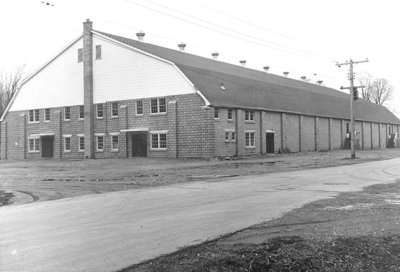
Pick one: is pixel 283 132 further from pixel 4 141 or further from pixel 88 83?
pixel 4 141

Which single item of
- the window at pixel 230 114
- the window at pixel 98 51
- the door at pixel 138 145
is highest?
the window at pixel 98 51

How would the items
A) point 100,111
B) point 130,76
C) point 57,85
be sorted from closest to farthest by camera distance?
1. point 130,76
2. point 100,111
3. point 57,85

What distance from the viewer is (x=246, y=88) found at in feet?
153

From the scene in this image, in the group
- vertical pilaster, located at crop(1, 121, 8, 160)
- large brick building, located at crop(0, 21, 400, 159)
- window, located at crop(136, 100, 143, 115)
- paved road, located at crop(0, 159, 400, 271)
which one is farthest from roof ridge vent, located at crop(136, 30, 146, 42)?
paved road, located at crop(0, 159, 400, 271)

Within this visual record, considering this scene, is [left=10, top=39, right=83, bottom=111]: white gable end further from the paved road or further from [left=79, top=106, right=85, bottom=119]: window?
the paved road

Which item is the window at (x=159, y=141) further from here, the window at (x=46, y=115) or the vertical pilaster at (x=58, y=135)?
the window at (x=46, y=115)

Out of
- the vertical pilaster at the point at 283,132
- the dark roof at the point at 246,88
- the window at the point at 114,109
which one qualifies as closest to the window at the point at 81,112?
the window at the point at 114,109

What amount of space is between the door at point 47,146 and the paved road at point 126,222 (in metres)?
37.2

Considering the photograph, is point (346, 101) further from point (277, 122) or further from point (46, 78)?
point (46, 78)

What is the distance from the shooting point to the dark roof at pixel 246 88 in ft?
135

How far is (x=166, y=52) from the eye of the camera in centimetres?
4738

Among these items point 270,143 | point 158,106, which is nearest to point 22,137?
point 158,106

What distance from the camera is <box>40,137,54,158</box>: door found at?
165ft

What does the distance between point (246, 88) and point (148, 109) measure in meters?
10.3
